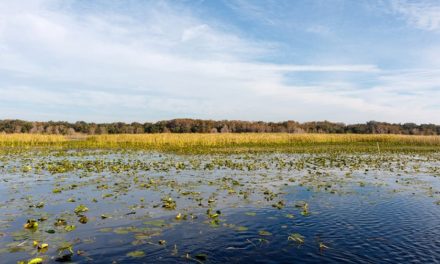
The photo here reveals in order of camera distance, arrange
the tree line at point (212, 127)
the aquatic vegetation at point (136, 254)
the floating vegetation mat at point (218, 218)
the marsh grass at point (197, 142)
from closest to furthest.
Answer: the aquatic vegetation at point (136, 254) → the floating vegetation mat at point (218, 218) → the marsh grass at point (197, 142) → the tree line at point (212, 127)

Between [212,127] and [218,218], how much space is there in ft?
422

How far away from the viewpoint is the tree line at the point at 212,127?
12795 centimetres

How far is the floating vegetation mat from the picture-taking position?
786 centimetres

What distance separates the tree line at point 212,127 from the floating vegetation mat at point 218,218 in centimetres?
10769

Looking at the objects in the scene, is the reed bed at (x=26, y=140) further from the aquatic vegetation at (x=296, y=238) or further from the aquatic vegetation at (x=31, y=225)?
the aquatic vegetation at (x=296, y=238)

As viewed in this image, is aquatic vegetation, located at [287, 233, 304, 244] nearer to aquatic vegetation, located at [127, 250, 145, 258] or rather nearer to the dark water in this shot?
the dark water

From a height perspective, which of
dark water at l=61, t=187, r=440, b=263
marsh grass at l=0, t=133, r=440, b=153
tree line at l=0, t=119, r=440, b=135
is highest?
tree line at l=0, t=119, r=440, b=135

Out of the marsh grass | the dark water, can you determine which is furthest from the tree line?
the dark water

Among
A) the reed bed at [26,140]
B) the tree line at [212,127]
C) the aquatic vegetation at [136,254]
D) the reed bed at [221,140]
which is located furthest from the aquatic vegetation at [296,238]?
the tree line at [212,127]

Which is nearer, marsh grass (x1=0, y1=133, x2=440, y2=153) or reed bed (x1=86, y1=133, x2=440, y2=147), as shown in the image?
marsh grass (x1=0, y1=133, x2=440, y2=153)

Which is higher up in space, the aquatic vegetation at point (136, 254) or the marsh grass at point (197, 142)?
the marsh grass at point (197, 142)

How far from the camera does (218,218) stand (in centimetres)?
1070

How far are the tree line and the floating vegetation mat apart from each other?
108m

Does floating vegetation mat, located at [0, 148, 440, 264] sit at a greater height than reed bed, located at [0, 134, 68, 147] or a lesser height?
lesser
